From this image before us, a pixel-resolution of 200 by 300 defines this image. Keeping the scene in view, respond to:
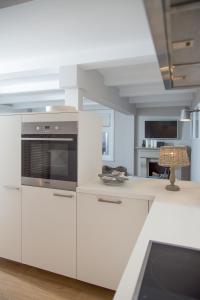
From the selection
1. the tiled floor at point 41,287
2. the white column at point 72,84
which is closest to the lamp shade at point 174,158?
the tiled floor at point 41,287

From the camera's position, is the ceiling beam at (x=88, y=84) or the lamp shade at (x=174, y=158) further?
the ceiling beam at (x=88, y=84)

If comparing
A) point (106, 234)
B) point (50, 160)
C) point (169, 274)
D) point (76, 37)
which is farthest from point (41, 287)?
point (76, 37)

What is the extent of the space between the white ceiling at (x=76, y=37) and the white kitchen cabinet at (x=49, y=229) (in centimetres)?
146

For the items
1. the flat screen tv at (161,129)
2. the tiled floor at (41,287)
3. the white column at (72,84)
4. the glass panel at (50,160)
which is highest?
the white column at (72,84)

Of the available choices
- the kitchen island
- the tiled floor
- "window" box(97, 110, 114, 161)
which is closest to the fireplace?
"window" box(97, 110, 114, 161)

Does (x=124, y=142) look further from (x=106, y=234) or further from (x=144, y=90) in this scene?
(x=106, y=234)

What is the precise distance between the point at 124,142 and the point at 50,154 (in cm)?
566

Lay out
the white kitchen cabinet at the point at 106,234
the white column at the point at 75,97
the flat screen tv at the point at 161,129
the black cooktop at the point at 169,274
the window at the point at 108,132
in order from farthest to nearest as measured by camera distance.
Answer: the window at the point at 108,132 → the flat screen tv at the point at 161,129 → the white column at the point at 75,97 → the white kitchen cabinet at the point at 106,234 → the black cooktop at the point at 169,274

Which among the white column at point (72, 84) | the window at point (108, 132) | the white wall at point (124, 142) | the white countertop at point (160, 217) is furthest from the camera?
the window at point (108, 132)

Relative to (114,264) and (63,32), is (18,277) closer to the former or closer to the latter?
(114,264)

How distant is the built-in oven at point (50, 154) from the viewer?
206cm

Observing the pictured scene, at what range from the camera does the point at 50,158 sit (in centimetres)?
217

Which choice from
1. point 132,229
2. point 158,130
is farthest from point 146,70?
point 158,130

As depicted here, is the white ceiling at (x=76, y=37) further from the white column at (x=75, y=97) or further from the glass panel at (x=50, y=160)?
the glass panel at (x=50, y=160)
